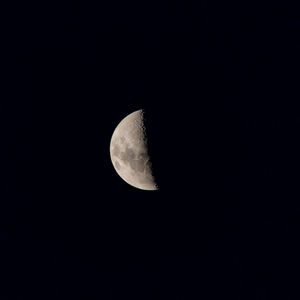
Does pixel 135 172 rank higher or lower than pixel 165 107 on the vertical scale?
lower

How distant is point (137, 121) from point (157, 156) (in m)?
0.48

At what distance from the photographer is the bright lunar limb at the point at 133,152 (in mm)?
4004

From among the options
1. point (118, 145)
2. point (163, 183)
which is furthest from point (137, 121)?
point (163, 183)

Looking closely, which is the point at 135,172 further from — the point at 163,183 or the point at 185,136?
the point at 185,136

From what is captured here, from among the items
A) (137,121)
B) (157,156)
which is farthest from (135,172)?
(137,121)

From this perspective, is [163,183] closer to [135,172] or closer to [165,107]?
[135,172]

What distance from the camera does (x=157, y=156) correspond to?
406 centimetres

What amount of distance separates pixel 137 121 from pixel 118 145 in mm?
375

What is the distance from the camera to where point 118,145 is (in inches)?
164

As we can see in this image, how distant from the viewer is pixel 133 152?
13.2 ft

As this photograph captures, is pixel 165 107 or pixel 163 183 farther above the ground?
pixel 165 107

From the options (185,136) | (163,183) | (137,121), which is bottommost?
(163,183)

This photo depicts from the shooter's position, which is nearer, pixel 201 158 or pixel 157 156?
pixel 157 156

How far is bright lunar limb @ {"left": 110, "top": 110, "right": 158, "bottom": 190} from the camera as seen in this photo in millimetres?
4004
